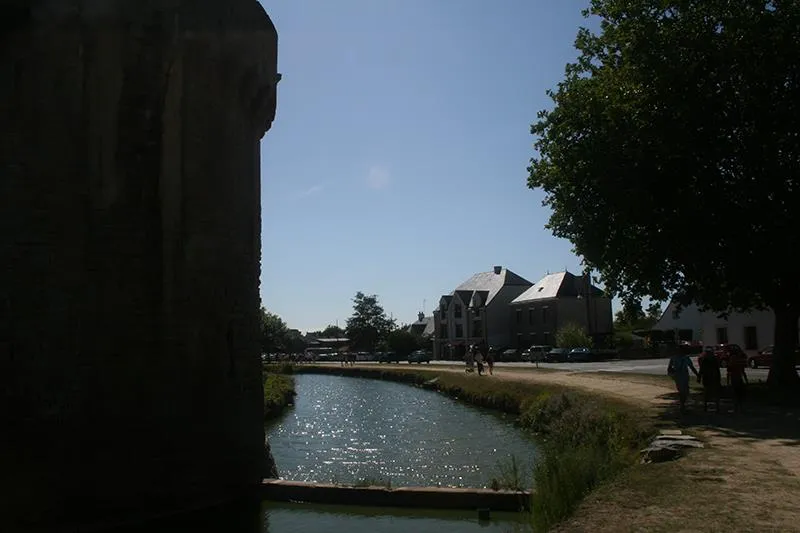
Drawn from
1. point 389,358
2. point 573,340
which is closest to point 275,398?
point 573,340

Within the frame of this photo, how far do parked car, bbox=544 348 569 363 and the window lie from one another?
12044mm

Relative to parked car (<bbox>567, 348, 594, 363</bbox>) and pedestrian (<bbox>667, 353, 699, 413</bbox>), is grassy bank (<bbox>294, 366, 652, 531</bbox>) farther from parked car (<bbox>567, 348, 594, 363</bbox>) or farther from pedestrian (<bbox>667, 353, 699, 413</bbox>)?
parked car (<bbox>567, 348, 594, 363</bbox>)

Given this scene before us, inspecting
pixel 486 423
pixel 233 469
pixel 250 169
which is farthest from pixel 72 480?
pixel 486 423

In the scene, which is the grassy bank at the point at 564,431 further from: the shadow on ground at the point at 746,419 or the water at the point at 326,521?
the water at the point at 326,521

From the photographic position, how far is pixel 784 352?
21984mm

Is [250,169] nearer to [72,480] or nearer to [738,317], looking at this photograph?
[72,480]

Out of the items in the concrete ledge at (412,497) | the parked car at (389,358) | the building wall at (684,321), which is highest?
the building wall at (684,321)

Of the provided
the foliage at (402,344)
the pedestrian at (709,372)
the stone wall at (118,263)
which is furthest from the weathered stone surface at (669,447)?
the foliage at (402,344)

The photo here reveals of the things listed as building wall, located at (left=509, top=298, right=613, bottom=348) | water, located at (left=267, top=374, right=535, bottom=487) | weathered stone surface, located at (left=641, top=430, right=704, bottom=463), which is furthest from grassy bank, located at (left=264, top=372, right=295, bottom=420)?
building wall, located at (left=509, top=298, right=613, bottom=348)

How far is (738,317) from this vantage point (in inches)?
1833

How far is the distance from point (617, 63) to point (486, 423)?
42.1 feet

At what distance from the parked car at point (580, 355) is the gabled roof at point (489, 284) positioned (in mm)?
25911

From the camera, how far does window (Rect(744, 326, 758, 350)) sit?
45.6 metres

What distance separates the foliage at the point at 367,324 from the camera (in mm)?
110938
